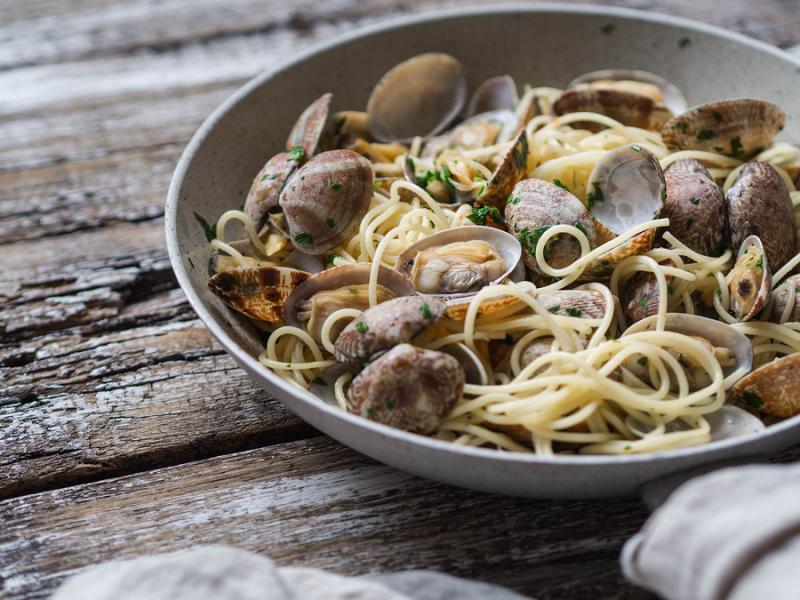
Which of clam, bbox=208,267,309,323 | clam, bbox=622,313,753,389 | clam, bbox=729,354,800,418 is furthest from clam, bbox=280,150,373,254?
clam, bbox=729,354,800,418

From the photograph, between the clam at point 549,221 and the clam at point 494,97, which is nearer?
the clam at point 549,221

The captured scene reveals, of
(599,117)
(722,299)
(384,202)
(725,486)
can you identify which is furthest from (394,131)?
(725,486)

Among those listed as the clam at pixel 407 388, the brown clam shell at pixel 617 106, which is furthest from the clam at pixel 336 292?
the brown clam shell at pixel 617 106

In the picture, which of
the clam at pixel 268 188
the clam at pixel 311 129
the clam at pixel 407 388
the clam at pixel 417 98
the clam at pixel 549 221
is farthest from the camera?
the clam at pixel 417 98

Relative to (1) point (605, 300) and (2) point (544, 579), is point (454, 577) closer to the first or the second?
(2) point (544, 579)

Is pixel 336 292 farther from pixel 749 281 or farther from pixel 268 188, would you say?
pixel 749 281

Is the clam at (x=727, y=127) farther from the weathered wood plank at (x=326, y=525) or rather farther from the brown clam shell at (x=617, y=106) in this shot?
the weathered wood plank at (x=326, y=525)

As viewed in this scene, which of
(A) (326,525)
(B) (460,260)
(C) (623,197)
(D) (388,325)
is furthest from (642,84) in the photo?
(A) (326,525)
